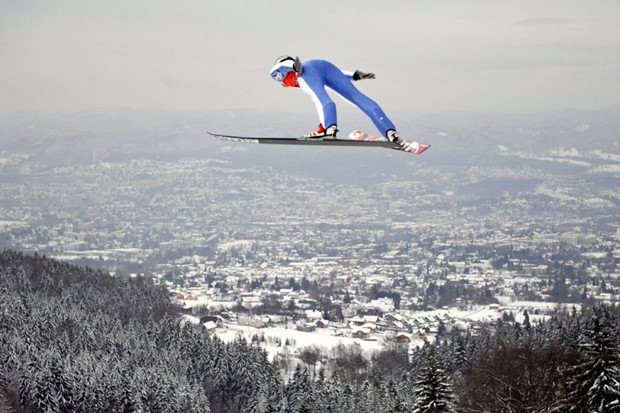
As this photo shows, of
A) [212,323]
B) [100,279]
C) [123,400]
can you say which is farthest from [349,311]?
[123,400]

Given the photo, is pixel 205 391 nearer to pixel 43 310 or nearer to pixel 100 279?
pixel 43 310

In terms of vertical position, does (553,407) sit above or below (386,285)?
above

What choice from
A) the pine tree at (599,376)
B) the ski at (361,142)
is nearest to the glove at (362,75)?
the ski at (361,142)

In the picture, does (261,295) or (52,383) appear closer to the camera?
(52,383)

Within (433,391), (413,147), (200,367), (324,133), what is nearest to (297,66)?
(324,133)

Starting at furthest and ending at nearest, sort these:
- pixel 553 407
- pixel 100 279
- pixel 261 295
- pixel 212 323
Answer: pixel 261 295 < pixel 212 323 < pixel 100 279 < pixel 553 407

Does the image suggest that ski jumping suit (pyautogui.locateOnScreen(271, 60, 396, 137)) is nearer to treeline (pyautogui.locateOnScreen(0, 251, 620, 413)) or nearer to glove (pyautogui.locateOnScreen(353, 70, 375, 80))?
glove (pyautogui.locateOnScreen(353, 70, 375, 80))
